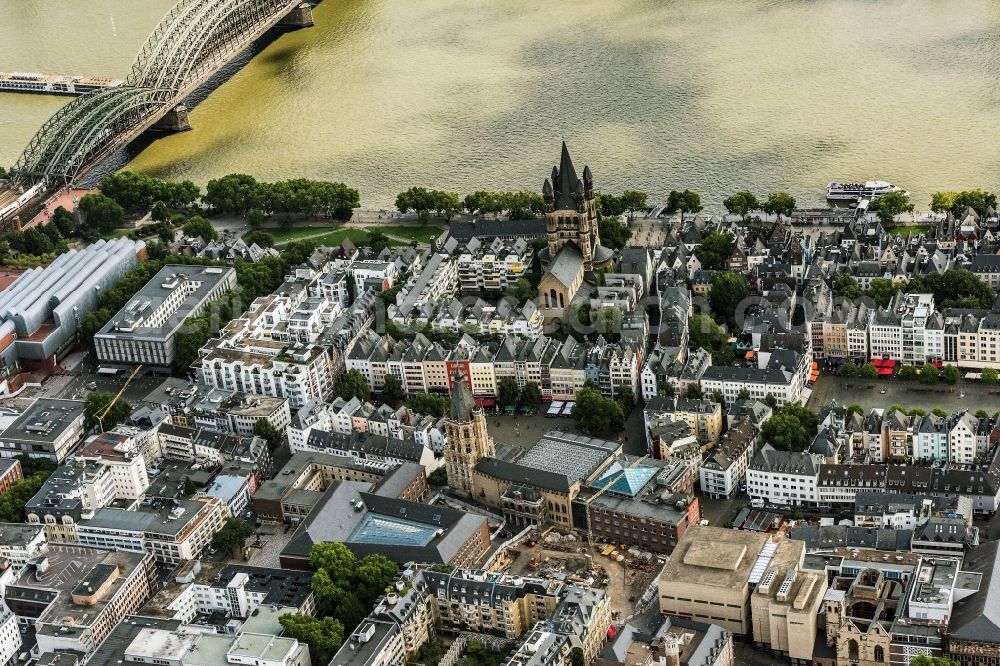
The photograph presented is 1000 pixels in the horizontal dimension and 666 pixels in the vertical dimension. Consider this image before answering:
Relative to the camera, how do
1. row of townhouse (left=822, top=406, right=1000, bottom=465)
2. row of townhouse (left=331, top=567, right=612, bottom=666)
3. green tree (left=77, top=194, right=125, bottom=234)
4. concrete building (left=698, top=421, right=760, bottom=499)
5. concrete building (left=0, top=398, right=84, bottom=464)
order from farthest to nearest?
1. green tree (left=77, top=194, right=125, bottom=234)
2. concrete building (left=0, top=398, right=84, bottom=464)
3. concrete building (left=698, top=421, right=760, bottom=499)
4. row of townhouse (left=822, top=406, right=1000, bottom=465)
5. row of townhouse (left=331, top=567, right=612, bottom=666)

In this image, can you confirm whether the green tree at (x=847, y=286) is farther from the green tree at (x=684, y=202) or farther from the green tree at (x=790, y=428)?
the green tree at (x=684, y=202)

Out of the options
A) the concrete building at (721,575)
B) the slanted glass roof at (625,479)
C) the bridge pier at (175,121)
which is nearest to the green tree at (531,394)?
the slanted glass roof at (625,479)

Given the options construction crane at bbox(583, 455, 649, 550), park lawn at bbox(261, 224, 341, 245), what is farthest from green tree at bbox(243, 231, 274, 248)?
construction crane at bbox(583, 455, 649, 550)

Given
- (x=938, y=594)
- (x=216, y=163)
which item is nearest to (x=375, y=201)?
(x=216, y=163)

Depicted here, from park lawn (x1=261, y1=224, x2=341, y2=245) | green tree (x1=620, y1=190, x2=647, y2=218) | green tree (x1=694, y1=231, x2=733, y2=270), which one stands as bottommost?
green tree (x1=694, y1=231, x2=733, y2=270)

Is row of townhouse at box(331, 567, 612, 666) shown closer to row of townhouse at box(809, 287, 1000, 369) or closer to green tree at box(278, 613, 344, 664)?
green tree at box(278, 613, 344, 664)

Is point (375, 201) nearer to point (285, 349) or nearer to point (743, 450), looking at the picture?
point (285, 349)
